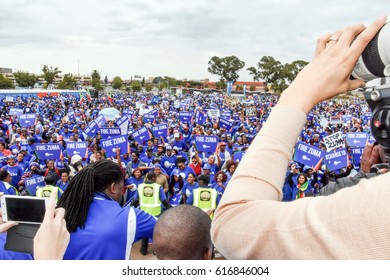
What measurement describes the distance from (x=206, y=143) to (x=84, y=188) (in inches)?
270

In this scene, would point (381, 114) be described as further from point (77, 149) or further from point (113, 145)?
point (77, 149)

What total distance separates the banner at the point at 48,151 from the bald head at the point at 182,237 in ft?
24.1

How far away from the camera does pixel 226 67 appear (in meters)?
79.0

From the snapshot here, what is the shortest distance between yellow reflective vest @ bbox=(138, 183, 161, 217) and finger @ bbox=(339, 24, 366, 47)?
18.1 feet

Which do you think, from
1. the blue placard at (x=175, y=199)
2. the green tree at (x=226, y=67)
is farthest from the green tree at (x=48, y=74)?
the blue placard at (x=175, y=199)

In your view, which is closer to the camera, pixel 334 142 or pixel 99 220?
pixel 99 220

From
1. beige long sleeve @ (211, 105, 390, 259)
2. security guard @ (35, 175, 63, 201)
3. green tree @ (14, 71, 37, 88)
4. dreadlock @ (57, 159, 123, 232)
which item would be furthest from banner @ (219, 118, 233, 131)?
green tree @ (14, 71, 37, 88)

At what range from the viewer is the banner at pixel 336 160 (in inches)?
294

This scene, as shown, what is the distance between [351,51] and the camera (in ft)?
2.42

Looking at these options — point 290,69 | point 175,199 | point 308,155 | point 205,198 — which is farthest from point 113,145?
point 290,69

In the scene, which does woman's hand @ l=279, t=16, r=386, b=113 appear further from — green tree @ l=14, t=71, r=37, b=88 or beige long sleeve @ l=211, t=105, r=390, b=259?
green tree @ l=14, t=71, r=37, b=88
